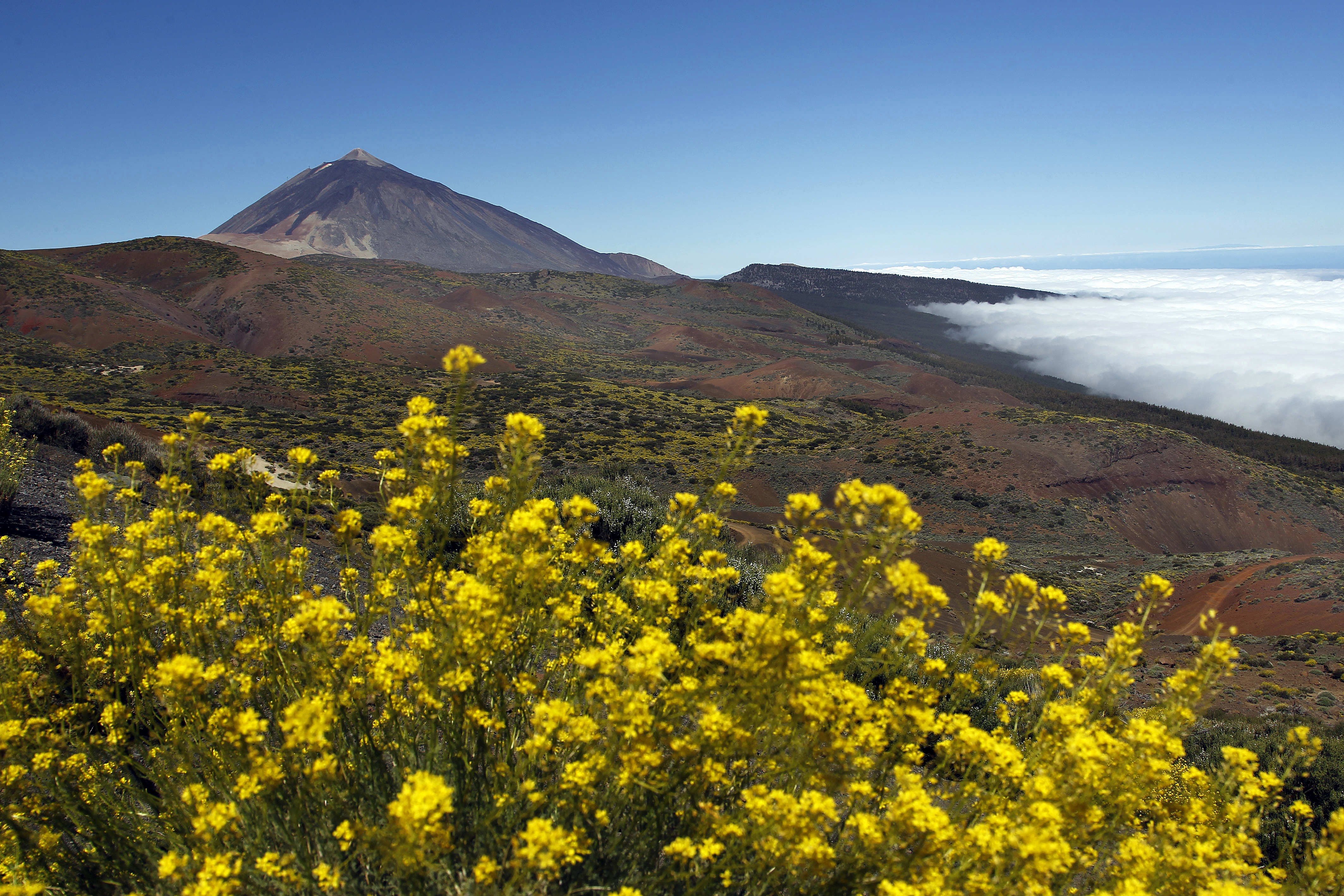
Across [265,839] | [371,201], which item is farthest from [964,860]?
[371,201]

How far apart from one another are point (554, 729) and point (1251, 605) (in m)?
21.2

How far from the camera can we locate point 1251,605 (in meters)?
16.1

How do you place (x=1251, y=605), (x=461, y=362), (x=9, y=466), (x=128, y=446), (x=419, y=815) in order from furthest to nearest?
(x=1251, y=605) < (x=128, y=446) < (x=9, y=466) < (x=461, y=362) < (x=419, y=815)

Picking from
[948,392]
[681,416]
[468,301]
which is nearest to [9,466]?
[681,416]

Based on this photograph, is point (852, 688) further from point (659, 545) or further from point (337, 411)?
point (337, 411)

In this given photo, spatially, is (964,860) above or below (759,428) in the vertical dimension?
below

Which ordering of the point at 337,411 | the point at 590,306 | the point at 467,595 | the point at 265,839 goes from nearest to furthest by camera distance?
the point at 467,595, the point at 265,839, the point at 337,411, the point at 590,306

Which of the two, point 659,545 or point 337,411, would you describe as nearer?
point 659,545

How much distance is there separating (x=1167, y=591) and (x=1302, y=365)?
797 ft

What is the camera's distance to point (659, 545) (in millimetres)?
3543

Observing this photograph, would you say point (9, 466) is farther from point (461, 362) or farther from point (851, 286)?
point (851, 286)

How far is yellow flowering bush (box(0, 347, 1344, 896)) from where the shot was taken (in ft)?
7.24

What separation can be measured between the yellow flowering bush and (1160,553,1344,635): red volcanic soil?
13.8 m

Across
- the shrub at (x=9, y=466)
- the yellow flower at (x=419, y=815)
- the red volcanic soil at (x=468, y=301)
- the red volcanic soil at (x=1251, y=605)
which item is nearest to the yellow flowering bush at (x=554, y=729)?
the yellow flower at (x=419, y=815)
